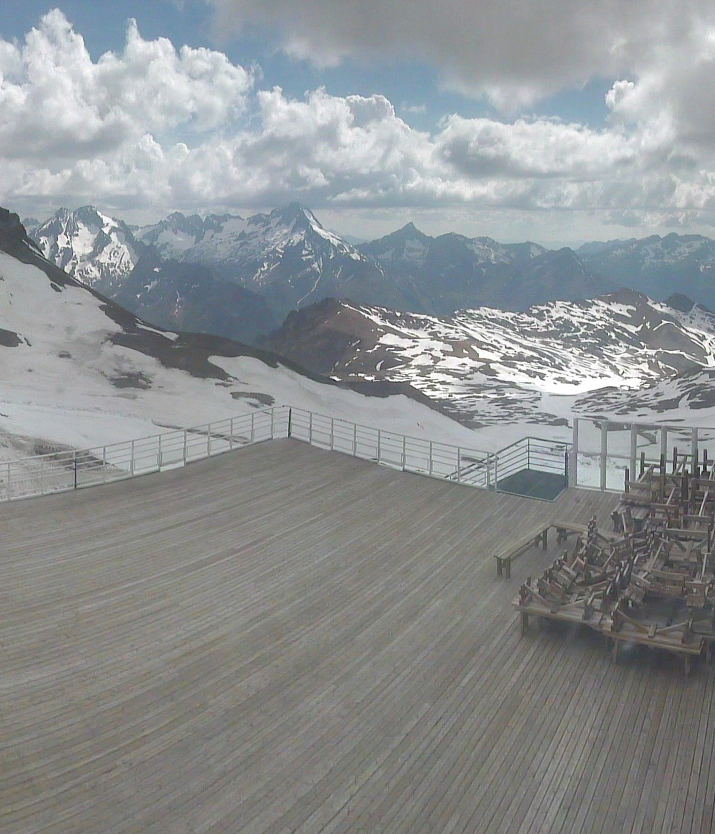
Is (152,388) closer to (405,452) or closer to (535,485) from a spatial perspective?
(405,452)

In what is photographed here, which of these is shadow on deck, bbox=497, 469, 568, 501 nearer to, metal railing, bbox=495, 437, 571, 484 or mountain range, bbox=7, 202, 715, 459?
metal railing, bbox=495, 437, 571, 484

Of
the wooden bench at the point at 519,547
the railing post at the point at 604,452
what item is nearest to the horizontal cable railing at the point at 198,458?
the railing post at the point at 604,452

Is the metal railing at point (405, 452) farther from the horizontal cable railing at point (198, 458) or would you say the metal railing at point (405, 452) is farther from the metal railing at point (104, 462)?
the metal railing at point (104, 462)

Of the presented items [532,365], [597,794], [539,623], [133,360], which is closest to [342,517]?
[539,623]

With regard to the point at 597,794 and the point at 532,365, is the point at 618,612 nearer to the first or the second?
the point at 597,794

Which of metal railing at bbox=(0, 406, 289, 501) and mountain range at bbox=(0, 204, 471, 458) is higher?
mountain range at bbox=(0, 204, 471, 458)

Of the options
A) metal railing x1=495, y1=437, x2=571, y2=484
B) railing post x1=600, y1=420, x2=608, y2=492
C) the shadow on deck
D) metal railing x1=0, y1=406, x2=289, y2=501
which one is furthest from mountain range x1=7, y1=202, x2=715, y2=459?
railing post x1=600, y1=420, x2=608, y2=492

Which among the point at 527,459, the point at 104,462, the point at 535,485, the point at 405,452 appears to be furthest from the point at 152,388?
the point at 535,485
